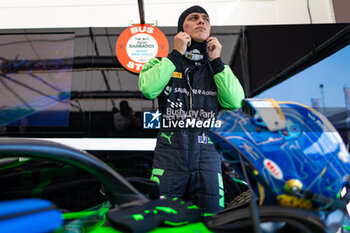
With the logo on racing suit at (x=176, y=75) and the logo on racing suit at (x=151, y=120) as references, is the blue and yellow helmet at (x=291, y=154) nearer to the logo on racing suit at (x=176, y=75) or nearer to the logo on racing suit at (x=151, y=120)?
the logo on racing suit at (x=176, y=75)

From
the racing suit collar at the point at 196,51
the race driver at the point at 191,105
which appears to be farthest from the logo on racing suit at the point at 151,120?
the racing suit collar at the point at 196,51

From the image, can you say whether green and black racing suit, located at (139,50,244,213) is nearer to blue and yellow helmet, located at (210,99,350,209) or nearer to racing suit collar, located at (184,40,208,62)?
racing suit collar, located at (184,40,208,62)

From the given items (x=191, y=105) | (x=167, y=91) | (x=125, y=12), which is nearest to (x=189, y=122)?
(x=191, y=105)

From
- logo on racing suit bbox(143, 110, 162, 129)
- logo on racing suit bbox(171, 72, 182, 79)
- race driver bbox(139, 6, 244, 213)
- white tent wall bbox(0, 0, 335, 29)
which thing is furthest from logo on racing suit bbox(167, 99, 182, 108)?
white tent wall bbox(0, 0, 335, 29)

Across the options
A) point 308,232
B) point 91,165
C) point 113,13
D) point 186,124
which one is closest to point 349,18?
point 186,124

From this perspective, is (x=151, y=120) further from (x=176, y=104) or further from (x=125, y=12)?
(x=125, y=12)

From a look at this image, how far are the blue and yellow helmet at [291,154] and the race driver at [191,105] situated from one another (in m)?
0.60

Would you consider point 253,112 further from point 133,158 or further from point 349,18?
point 349,18

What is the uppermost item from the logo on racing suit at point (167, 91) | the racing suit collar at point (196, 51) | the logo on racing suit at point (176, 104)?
the racing suit collar at point (196, 51)

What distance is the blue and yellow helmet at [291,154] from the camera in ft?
1.34

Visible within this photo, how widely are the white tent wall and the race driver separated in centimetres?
137

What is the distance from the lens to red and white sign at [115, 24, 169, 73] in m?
2.22

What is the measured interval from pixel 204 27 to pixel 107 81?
141 cm

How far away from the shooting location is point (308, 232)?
1.20ft
